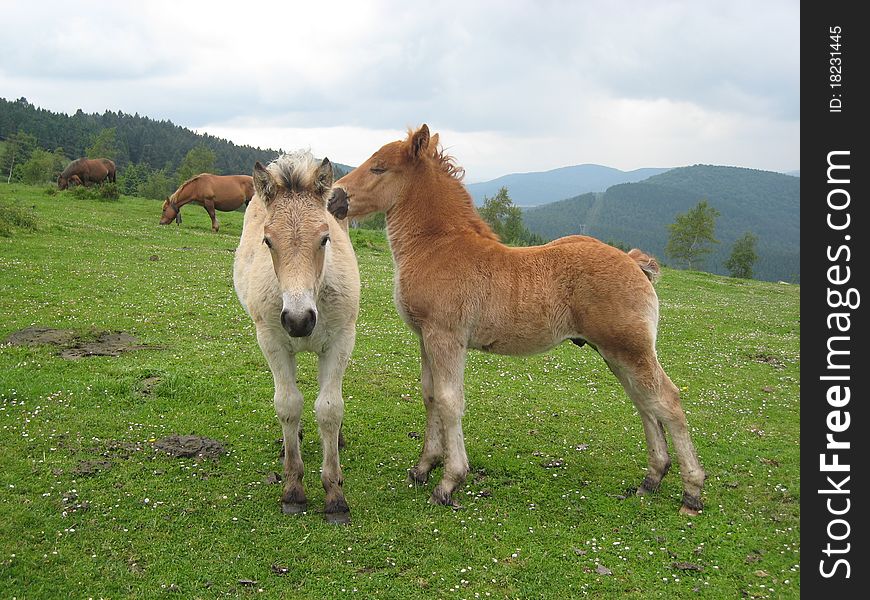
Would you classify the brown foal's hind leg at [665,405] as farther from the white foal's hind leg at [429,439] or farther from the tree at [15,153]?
the tree at [15,153]

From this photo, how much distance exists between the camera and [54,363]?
9.17 meters

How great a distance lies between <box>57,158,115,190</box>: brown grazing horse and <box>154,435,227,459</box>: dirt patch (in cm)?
3275

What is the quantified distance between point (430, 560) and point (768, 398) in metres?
8.30

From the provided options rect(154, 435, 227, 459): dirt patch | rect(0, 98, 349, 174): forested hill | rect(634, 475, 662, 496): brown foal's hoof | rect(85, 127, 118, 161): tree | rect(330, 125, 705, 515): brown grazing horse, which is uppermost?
rect(0, 98, 349, 174): forested hill

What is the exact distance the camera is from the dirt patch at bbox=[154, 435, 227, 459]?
22.5ft

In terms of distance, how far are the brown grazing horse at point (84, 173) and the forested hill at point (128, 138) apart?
6800 centimetres

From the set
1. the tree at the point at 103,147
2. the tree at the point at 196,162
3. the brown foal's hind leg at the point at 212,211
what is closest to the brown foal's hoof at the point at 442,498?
the brown foal's hind leg at the point at 212,211

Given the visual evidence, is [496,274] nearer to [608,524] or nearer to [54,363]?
[608,524]

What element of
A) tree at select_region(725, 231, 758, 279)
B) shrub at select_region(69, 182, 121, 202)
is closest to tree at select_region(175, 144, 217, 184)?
shrub at select_region(69, 182, 121, 202)

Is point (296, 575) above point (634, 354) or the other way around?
the other way around

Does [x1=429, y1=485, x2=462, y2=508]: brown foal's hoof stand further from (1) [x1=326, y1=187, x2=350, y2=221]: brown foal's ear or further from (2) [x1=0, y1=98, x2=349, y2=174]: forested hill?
(2) [x1=0, y1=98, x2=349, y2=174]: forested hill

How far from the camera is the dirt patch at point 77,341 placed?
9953 millimetres

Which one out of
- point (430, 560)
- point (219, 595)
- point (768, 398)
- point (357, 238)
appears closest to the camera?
point (219, 595)
